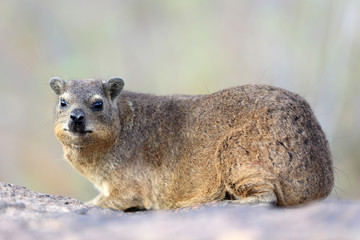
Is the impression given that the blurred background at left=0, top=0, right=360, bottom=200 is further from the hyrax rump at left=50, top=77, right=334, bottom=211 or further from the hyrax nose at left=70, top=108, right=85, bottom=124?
the hyrax nose at left=70, top=108, right=85, bottom=124

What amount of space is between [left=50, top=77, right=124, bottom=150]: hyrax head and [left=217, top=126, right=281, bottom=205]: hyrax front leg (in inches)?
80.7

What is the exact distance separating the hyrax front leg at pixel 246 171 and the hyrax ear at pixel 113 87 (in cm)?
235

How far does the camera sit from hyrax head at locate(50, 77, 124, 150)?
944cm

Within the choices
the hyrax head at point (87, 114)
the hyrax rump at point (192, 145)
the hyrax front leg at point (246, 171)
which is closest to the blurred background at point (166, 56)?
the hyrax rump at point (192, 145)

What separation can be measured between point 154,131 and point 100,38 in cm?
2423

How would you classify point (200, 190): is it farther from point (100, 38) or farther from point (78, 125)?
point (100, 38)

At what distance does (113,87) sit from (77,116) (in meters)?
1.32

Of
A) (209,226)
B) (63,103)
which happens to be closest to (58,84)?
(63,103)

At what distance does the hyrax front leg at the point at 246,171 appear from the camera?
340 inches

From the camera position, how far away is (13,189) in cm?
899

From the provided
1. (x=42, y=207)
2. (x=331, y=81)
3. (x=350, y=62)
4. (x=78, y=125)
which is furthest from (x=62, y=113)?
(x=350, y=62)

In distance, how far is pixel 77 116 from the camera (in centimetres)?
926

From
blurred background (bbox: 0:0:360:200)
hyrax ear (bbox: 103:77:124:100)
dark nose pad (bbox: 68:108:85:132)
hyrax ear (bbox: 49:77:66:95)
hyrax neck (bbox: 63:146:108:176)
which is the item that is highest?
blurred background (bbox: 0:0:360:200)

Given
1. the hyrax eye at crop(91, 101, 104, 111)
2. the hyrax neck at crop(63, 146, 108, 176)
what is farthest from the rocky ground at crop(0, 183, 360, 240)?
the hyrax eye at crop(91, 101, 104, 111)
